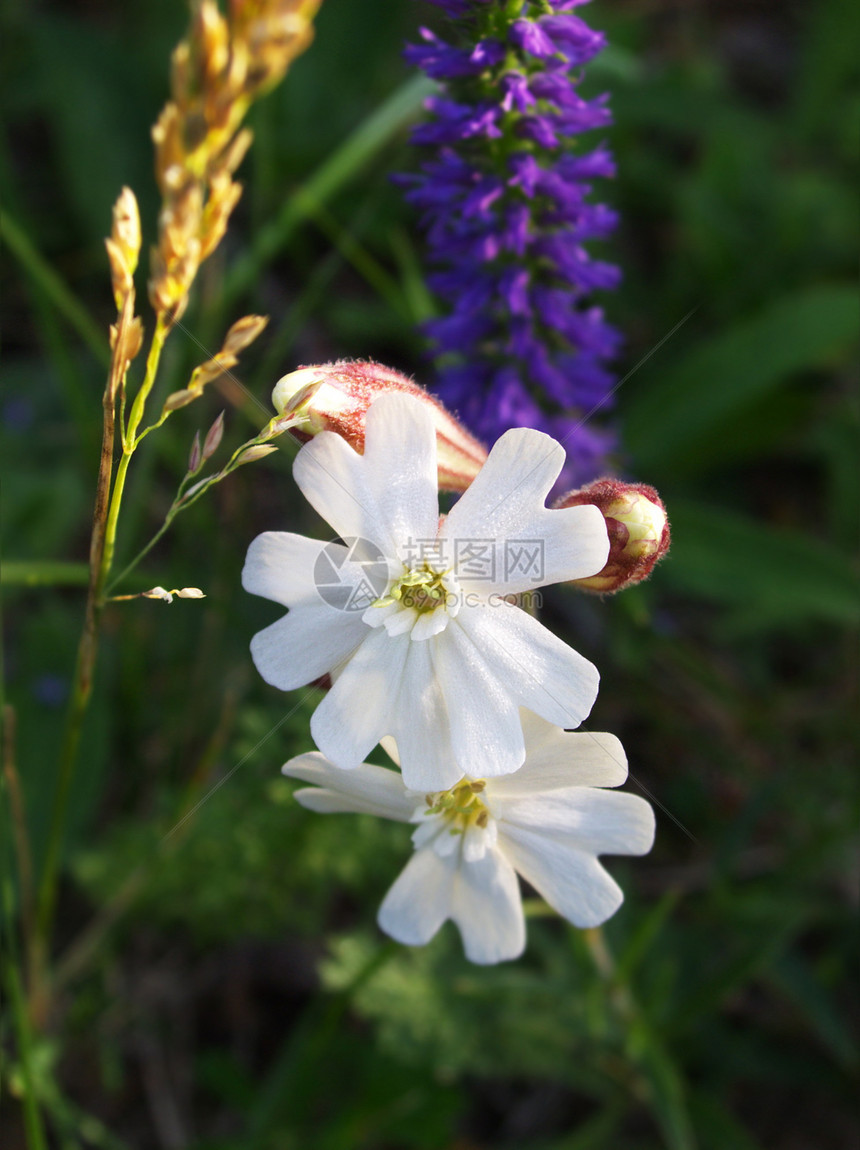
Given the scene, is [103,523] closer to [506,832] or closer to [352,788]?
[352,788]

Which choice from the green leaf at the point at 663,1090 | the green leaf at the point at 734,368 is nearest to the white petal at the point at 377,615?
the green leaf at the point at 663,1090

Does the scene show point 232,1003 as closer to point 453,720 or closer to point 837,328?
point 453,720

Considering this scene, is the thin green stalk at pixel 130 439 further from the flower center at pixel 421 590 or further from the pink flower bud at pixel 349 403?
the flower center at pixel 421 590

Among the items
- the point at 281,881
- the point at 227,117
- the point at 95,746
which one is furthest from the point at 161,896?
the point at 227,117

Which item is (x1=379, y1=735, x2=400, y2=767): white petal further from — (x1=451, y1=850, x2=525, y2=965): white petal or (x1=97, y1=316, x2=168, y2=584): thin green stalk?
(x1=97, y1=316, x2=168, y2=584): thin green stalk

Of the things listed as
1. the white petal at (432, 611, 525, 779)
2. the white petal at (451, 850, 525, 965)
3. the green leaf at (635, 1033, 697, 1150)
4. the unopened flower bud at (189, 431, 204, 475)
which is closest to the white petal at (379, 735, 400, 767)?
the white petal at (432, 611, 525, 779)

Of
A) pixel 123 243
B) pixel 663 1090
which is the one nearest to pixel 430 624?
pixel 123 243

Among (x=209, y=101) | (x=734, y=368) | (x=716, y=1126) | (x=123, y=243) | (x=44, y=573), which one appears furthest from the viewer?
(x=734, y=368)
